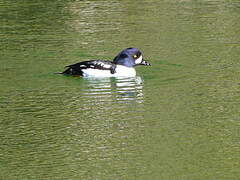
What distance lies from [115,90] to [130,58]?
1899 millimetres

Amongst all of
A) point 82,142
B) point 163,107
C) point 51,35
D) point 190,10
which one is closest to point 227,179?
point 82,142

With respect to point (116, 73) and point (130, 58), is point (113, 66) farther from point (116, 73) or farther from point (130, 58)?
point (130, 58)

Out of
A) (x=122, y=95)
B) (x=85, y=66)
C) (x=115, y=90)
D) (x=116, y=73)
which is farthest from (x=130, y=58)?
(x=122, y=95)

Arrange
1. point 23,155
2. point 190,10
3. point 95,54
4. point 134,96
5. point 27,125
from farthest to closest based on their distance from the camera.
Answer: point 190,10 → point 95,54 → point 134,96 → point 27,125 → point 23,155

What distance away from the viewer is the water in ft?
33.3

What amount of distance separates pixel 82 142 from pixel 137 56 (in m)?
5.33

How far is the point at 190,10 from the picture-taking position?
2147 centimetres

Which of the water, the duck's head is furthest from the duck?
the water

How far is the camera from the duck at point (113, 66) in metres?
15.4

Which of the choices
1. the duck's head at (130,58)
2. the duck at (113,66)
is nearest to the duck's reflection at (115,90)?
the duck at (113,66)

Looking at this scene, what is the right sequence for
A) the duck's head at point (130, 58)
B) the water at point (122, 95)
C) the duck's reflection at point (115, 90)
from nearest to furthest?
the water at point (122, 95) < the duck's reflection at point (115, 90) < the duck's head at point (130, 58)

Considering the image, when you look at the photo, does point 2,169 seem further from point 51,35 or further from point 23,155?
point 51,35

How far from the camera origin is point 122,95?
45.1 feet

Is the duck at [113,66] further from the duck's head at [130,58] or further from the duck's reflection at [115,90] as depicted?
the duck's reflection at [115,90]
